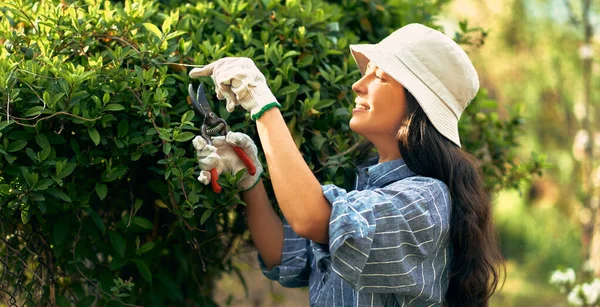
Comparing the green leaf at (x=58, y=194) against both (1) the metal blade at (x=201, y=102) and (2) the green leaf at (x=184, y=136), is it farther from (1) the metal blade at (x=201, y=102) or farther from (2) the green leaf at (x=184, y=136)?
(1) the metal blade at (x=201, y=102)

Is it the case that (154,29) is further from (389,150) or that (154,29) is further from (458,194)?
(458,194)

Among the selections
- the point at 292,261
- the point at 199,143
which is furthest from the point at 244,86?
the point at 292,261

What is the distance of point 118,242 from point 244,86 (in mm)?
602

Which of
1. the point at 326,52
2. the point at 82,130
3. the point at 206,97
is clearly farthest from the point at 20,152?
the point at 326,52

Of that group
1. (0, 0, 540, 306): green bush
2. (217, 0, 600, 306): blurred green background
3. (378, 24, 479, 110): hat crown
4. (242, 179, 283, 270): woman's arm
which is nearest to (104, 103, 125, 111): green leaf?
(0, 0, 540, 306): green bush

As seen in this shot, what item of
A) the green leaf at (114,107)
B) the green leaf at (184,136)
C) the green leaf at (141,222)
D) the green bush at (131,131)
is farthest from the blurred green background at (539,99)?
the green leaf at (114,107)

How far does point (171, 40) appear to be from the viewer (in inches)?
86.4

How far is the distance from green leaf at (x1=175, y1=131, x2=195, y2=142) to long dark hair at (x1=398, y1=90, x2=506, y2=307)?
574 millimetres

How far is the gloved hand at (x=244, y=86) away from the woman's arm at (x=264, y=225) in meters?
0.37

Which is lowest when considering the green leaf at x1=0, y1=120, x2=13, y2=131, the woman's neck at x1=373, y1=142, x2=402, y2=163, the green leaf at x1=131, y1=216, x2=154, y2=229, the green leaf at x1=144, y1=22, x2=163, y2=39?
the green leaf at x1=131, y1=216, x2=154, y2=229

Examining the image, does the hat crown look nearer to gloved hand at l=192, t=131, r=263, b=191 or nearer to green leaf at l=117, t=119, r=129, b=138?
gloved hand at l=192, t=131, r=263, b=191

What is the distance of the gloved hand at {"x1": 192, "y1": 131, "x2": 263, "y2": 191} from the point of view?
192 centimetres

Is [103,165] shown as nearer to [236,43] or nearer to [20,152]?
[20,152]

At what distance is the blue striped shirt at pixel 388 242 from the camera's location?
1.76 metres
